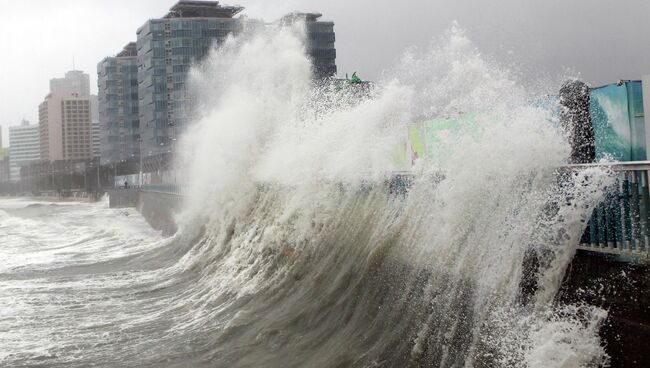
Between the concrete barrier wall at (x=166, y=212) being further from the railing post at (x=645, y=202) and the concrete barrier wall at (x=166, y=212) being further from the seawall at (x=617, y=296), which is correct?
the railing post at (x=645, y=202)

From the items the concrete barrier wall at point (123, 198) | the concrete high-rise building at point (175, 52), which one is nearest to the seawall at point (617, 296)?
the concrete barrier wall at point (123, 198)

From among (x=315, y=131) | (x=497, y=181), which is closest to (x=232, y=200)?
(x=315, y=131)

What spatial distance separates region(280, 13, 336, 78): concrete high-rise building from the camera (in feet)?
306

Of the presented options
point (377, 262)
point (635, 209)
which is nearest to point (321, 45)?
point (377, 262)

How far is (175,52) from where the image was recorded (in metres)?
100

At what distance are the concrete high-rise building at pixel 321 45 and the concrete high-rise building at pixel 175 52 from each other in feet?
46.0

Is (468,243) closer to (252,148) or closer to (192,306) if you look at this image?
(192,306)

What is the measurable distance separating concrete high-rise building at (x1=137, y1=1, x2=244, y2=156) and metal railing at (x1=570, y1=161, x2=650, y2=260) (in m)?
94.6

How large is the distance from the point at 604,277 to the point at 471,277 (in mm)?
1491

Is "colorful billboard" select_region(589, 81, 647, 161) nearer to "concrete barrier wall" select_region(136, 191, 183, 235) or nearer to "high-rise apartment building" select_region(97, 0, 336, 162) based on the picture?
"concrete barrier wall" select_region(136, 191, 183, 235)

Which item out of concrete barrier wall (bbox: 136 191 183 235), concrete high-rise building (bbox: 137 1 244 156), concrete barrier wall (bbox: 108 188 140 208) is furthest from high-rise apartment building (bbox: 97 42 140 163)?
concrete barrier wall (bbox: 136 191 183 235)

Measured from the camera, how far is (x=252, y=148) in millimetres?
18156

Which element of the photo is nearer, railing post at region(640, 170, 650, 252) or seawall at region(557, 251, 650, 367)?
seawall at region(557, 251, 650, 367)

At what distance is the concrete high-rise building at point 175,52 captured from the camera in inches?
3858
